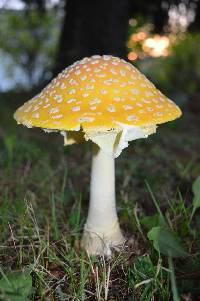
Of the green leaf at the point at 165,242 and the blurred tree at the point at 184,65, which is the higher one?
the green leaf at the point at 165,242

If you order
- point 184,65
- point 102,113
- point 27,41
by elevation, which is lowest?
point 27,41

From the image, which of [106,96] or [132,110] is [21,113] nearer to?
[106,96]

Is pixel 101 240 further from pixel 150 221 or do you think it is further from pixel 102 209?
pixel 150 221

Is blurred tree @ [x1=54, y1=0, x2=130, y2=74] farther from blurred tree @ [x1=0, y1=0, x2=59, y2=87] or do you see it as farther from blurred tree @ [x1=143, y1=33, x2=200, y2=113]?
blurred tree @ [x1=0, y1=0, x2=59, y2=87]

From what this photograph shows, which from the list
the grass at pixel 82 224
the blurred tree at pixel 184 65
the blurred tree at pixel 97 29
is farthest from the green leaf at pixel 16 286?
the blurred tree at pixel 184 65

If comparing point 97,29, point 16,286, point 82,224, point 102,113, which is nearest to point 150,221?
point 82,224

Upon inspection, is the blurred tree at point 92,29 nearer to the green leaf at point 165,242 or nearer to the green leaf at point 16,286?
the green leaf at point 165,242
